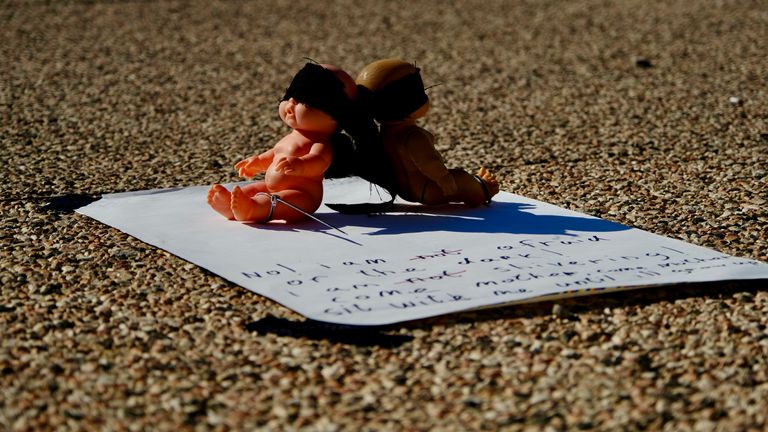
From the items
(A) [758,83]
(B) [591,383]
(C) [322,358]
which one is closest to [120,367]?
(C) [322,358]

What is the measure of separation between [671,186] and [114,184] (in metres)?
2.15

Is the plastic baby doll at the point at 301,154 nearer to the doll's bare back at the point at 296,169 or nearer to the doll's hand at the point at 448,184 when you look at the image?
the doll's bare back at the point at 296,169

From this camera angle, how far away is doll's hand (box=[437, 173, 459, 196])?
11.9 feet

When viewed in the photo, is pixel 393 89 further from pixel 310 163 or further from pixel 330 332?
pixel 330 332

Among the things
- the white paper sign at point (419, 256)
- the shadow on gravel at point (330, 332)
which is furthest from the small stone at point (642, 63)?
the shadow on gravel at point (330, 332)

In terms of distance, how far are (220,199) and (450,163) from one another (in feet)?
4.50

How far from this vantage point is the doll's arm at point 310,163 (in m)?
3.50

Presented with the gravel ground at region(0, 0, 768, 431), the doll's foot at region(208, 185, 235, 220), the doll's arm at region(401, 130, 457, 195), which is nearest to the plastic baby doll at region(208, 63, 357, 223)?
the doll's foot at region(208, 185, 235, 220)

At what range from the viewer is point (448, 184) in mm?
3643

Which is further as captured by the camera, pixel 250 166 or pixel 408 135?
pixel 250 166

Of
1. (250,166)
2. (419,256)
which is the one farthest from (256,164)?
(419,256)

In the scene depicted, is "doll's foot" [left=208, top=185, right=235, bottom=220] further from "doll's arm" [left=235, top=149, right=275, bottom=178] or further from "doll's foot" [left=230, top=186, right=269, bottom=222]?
"doll's arm" [left=235, top=149, right=275, bottom=178]

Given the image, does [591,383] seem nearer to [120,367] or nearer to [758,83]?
[120,367]

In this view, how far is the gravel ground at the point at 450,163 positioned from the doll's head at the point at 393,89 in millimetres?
757
